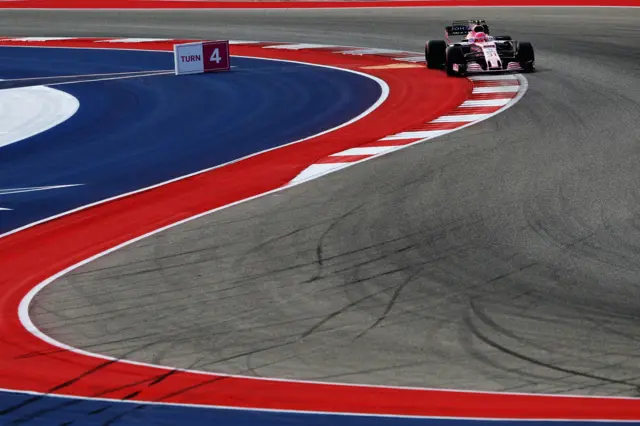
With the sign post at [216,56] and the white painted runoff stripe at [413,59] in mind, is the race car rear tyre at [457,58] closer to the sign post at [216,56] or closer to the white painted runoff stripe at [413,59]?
the white painted runoff stripe at [413,59]

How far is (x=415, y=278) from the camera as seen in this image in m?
10.3

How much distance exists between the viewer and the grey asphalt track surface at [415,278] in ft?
27.8

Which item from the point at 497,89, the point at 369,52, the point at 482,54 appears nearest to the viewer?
the point at 497,89

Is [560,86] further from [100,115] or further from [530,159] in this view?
[100,115]

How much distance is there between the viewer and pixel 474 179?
14.1 metres

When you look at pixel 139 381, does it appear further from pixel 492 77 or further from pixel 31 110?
pixel 492 77

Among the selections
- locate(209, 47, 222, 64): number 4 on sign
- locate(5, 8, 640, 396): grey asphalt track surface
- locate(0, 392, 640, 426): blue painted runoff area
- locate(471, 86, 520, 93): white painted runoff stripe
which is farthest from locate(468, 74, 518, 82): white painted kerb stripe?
locate(0, 392, 640, 426): blue painted runoff area

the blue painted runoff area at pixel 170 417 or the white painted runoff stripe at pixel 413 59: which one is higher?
the white painted runoff stripe at pixel 413 59

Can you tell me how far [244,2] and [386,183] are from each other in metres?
25.7

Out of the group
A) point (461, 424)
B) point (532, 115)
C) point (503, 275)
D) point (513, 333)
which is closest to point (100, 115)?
point (532, 115)

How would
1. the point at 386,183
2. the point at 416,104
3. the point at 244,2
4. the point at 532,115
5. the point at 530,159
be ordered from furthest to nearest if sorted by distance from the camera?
the point at 244,2, the point at 416,104, the point at 532,115, the point at 530,159, the point at 386,183

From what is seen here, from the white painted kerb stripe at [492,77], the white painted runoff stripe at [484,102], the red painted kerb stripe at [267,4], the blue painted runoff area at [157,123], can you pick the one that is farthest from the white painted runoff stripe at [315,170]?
the red painted kerb stripe at [267,4]

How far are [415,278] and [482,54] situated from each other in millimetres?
13501

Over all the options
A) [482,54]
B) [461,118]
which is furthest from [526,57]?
[461,118]
